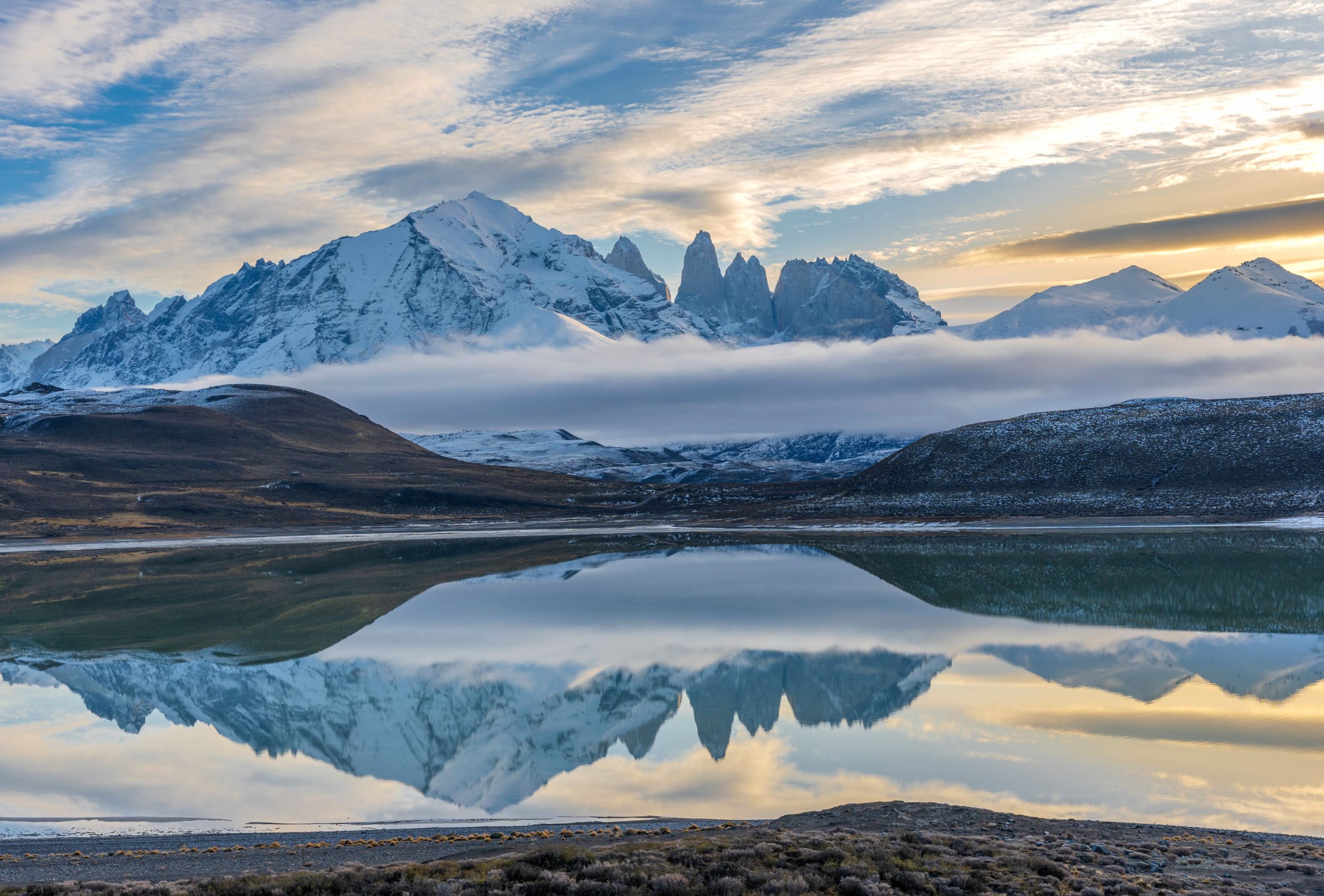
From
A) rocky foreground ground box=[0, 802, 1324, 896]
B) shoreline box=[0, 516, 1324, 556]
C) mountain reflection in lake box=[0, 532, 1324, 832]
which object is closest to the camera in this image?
rocky foreground ground box=[0, 802, 1324, 896]

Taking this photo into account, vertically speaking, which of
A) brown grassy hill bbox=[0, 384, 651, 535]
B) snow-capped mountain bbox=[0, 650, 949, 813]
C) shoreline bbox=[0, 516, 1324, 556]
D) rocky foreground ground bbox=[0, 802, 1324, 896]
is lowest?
snow-capped mountain bbox=[0, 650, 949, 813]

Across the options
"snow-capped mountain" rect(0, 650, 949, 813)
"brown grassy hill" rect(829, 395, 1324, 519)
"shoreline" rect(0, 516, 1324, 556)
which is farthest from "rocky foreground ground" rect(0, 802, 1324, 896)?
"brown grassy hill" rect(829, 395, 1324, 519)

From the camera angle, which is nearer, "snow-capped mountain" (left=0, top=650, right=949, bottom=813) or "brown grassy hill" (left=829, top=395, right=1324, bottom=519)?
"snow-capped mountain" (left=0, top=650, right=949, bottom=813)

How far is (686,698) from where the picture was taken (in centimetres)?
3284

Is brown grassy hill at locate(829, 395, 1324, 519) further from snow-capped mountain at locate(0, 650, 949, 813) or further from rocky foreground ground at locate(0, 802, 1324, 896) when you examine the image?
rocky foreground ground at locate(0, 802, 1324, 896)

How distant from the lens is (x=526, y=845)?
63.5 feet

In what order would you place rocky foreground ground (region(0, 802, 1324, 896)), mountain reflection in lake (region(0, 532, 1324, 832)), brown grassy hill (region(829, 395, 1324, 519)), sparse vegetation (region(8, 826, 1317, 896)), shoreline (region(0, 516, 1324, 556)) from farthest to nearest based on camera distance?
brown grassy hill (region(829, 395, 1324, 519)) → shoreline (region(0, 516, 1324, 556)) → mountain reflection in lake (region(0, 532, 1324, 832)) → rocky foreground ground (region(0, 802, 1324, 896)) → sparse vegetation (region(8, 826, 1317, 896))

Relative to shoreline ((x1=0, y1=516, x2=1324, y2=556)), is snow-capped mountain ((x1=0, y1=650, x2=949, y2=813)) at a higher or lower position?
lower

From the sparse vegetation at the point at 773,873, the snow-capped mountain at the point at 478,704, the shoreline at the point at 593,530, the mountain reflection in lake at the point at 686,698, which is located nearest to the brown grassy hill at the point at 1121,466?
the shoreline at the point at 593,530

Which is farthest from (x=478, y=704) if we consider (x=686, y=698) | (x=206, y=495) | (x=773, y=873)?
(x=206, y=495)

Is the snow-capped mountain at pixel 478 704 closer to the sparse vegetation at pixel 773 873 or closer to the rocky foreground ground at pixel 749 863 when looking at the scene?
the rocky foreground ground at pixel 749 863

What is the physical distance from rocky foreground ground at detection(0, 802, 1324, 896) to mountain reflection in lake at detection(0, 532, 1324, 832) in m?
2.66

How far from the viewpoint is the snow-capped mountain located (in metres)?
27.7

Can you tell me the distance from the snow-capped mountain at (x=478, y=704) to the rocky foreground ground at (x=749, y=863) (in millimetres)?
5767
